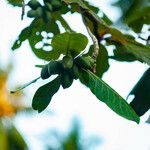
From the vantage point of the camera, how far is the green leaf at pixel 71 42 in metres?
1.62

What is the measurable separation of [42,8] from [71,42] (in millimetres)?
145

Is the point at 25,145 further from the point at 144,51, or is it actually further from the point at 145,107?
the point at 144,51

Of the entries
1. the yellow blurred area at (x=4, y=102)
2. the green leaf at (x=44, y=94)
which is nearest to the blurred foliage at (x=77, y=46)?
the green leaf at (x=44, y=94)

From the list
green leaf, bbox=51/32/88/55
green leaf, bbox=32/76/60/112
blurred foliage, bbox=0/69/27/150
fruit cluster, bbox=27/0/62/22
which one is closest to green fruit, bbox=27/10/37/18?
fruit cluster, bbox=27/0/62/22

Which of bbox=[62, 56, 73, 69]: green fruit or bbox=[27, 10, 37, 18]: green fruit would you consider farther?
bbox=[27, 10, 37, 18]: green fruit

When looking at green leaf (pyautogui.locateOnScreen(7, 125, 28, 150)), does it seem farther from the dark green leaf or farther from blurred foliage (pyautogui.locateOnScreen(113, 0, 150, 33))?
blurred foliage (pyautogui.locateOnScreen(113, 0, 150, 33))

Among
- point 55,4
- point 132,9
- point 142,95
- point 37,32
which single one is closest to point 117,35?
point 132,9

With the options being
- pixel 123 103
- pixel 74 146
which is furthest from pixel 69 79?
pixel 74 146

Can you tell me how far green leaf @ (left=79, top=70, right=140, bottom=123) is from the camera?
162 cm

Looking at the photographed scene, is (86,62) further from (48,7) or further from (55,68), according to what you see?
(48,7)

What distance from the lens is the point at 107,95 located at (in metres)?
1.63

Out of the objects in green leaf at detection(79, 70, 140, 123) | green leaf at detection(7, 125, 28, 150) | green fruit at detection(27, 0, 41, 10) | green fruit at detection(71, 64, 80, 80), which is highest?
green fruit at detection(27, 0, 41, 10)

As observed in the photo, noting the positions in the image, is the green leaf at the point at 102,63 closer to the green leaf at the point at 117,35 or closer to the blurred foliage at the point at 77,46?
the blurred foliage at the point at 77,46

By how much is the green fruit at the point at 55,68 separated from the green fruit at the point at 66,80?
0.06ft
